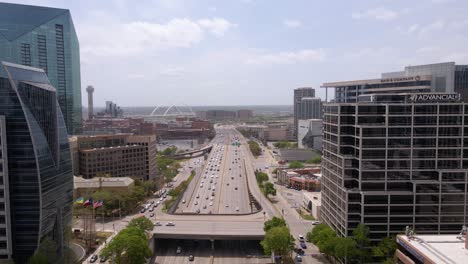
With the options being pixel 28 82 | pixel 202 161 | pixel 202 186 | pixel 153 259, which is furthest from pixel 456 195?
pixel 202 161

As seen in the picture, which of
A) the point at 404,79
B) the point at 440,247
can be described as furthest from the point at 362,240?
the point at 404,79

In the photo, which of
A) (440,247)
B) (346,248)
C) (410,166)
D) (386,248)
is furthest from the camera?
(410,166)

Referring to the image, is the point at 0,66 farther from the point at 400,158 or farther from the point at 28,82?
the point at 400,158

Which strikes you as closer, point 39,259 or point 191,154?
point 39,259

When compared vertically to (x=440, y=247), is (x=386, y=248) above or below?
below

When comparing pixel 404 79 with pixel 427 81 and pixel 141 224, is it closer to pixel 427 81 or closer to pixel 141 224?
pixel 427 81
